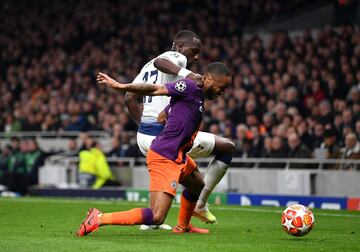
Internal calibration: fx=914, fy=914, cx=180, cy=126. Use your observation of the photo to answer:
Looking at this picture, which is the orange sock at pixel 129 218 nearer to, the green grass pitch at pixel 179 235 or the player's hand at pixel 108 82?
the green grass pitch at pixel 179 235

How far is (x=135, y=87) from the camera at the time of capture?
9.16 metres

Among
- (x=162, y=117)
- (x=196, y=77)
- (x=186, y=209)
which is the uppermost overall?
(x=196, y=77)

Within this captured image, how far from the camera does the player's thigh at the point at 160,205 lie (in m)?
9.41

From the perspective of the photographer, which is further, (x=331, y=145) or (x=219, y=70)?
(x=331, y=145)

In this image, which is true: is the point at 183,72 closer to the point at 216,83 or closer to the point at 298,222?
the point at 216,83

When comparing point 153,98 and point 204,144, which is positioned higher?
point 153,98

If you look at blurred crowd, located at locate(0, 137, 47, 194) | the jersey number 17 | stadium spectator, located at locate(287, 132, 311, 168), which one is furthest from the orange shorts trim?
blurred crowd, located at locate(0, 137, 47, 194)

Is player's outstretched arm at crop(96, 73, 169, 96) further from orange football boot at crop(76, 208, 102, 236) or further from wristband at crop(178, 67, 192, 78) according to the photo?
orange football boot at crop(76, 208, 102, 236)

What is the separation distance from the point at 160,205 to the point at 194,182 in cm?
118

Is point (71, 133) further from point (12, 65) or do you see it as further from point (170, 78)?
point (170, 78)

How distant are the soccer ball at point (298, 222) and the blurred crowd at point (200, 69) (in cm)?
826

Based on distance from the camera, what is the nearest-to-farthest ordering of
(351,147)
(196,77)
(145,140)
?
(196,77) → (145,140) → (351,147)

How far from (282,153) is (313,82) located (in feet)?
6.98

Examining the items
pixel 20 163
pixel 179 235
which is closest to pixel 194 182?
pixel 179 235
